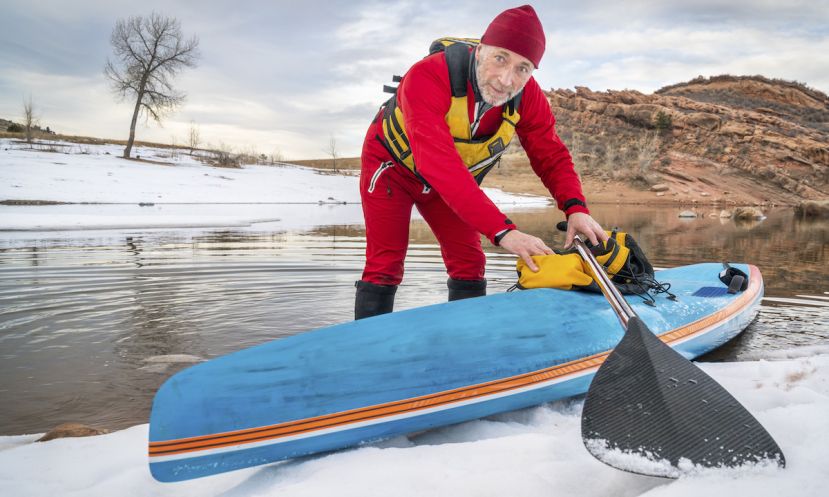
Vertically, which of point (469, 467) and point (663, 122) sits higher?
point (663, 122)

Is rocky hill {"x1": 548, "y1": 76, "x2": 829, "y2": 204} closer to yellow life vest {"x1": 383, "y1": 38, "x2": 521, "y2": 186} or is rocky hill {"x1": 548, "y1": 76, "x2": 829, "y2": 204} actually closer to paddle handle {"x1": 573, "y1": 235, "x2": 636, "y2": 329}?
yellow life vest {"x1": 383, "y1": 38, "x2": 521, "y2": 186}

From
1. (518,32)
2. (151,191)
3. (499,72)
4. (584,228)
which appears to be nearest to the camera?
(518,32)

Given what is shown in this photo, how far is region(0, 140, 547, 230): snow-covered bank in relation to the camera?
1266cm

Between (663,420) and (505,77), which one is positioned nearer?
(663,420)

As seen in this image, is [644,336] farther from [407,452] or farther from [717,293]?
[717,293]

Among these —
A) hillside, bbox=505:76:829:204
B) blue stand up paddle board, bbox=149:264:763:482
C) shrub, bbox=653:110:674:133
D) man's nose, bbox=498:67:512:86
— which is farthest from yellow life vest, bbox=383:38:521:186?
shrub, bbox=653:110:674:133

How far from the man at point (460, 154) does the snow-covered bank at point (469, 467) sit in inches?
31.8

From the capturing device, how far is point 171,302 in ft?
16.0

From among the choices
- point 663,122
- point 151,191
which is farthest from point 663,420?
point 663,122

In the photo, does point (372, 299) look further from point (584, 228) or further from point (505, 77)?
point (505, 77)

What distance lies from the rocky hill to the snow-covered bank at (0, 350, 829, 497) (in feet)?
111

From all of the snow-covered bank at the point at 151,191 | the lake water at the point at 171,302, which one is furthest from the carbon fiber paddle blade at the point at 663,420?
the snow-covered bank at the point at 151,191

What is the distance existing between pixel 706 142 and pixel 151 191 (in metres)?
38.3

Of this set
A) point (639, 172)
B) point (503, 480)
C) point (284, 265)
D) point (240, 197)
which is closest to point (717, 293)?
point (503, 480)
